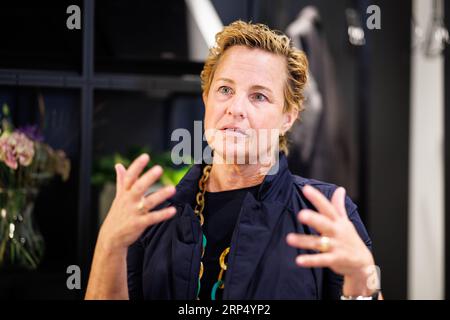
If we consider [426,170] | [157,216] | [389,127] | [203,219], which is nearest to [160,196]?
[157,216]

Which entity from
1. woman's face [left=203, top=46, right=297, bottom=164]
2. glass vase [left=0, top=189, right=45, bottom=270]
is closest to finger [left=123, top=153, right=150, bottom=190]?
woman's face [left=203, top=46, right=297, bottom=164]

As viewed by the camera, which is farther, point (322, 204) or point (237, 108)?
point (237, 108)

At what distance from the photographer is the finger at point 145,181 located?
2.76 ft

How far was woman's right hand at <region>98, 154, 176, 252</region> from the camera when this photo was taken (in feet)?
2.76

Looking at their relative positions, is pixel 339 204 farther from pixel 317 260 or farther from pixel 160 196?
pixel 160 196

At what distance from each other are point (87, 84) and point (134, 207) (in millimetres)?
653

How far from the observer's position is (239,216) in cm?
99

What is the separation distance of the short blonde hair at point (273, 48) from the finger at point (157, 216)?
0.33 metres

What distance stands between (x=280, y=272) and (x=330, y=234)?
158mm

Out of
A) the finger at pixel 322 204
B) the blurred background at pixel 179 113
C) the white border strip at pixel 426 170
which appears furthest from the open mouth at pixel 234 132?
the white border strip at pixel 426 170

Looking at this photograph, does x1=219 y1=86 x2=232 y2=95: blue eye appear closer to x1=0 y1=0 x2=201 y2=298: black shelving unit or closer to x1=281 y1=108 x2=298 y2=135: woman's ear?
x1=281 y1=108 x2=298 y2=135: woman's ear

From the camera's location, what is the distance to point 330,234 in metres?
0.84

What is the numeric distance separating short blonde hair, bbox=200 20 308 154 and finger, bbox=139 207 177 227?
0.33m

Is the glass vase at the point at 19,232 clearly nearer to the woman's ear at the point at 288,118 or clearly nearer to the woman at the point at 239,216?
the woman at the point at 239,216
